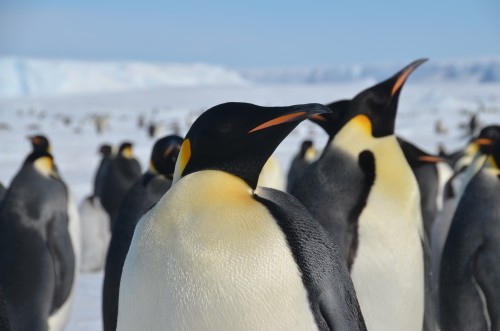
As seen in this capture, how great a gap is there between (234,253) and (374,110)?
1.55 m

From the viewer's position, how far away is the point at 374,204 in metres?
2.87

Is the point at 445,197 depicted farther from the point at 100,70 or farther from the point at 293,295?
the point at 100,70

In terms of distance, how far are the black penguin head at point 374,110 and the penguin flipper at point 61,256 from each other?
198 cm

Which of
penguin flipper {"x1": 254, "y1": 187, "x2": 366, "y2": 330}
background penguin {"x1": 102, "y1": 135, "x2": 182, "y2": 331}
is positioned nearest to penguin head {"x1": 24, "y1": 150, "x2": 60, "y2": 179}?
background penguin {"x1": 102, "y1": 135, "x2": 182, "y2": 331}

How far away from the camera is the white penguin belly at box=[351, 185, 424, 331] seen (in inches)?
110

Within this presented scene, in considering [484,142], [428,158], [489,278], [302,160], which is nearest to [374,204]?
[489,278]

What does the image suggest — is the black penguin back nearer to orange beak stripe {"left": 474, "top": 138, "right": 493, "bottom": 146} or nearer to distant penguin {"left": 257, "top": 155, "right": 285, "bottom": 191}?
distant penguin {"left": 257, "top": 155, "right": 285, "bottom": 191}

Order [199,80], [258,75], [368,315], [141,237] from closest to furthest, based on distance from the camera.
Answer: [141,237] → [368,315] → [199,80] → [258,75]

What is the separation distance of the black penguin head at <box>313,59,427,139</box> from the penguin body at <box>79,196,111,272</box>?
5.64 metres

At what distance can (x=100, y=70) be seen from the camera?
77.8m

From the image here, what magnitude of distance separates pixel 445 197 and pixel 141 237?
193 inches

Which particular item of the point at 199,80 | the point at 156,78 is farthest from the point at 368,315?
the point at 199,80

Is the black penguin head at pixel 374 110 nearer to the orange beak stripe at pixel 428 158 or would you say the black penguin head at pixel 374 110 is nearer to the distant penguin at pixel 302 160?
the orange beak stripe at pixel 428 158

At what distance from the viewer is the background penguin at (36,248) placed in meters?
3.92
